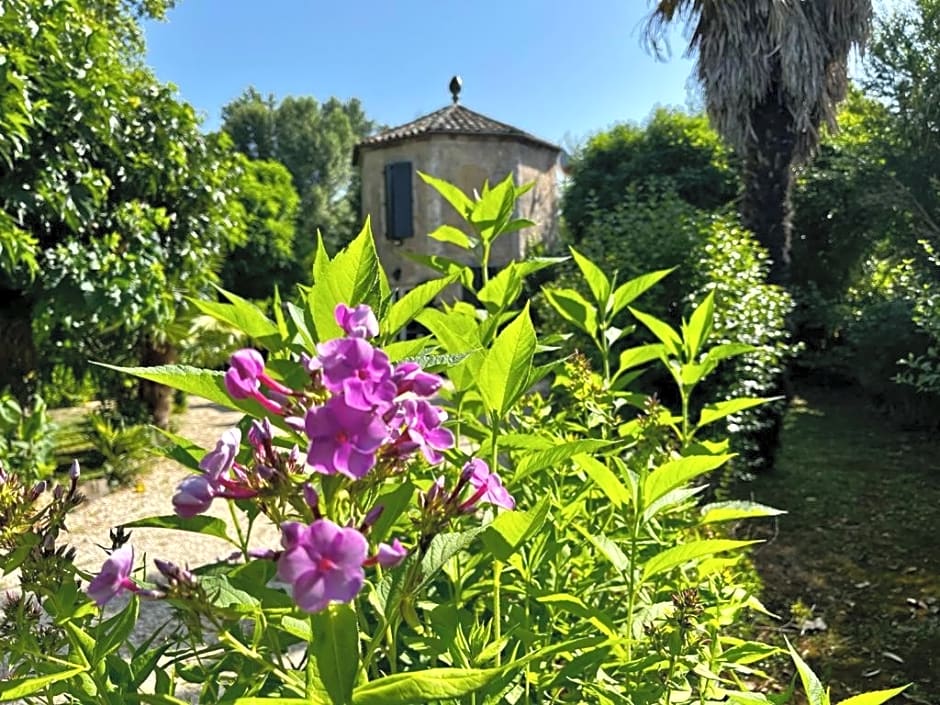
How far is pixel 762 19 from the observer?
6.95 m

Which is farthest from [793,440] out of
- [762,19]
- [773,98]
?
[762,19]

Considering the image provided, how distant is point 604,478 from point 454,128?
48.7 ft

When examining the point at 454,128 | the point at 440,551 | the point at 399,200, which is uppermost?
the point at 454,128

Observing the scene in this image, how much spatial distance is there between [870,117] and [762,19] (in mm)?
4375

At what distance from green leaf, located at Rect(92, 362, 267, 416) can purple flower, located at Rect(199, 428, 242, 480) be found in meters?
0.05

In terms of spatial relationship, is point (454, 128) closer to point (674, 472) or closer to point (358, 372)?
point (674, 472)

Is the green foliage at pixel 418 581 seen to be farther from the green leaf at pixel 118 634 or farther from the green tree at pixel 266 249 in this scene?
the green tree at pixel 266 249

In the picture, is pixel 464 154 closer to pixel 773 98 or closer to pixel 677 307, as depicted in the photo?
pixel 773 98

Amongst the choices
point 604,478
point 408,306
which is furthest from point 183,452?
point 604,478

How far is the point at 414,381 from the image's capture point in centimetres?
70

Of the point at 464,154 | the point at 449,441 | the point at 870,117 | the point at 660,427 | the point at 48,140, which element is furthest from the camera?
the point at 464,154

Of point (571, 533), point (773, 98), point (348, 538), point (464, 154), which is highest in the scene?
point (464, 154)

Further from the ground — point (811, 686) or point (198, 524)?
point (198, 524)

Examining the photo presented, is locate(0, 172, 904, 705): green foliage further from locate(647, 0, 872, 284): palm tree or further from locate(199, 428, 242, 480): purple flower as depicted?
locate(647, 0, 872, 284): palm tree
